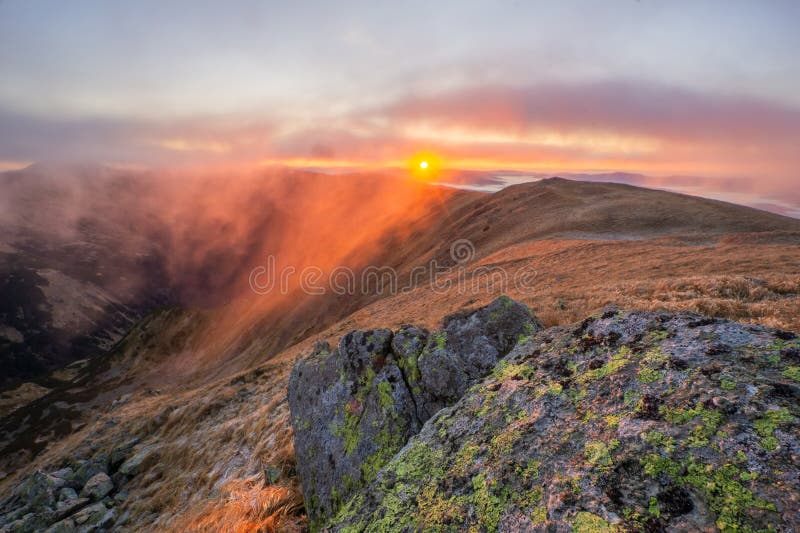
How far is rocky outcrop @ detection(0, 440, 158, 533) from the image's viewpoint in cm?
1291

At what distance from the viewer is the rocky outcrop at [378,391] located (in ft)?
23.8

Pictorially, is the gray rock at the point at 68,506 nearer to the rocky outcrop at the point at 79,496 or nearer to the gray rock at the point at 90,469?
the rocky outcrop at the point at 79,496

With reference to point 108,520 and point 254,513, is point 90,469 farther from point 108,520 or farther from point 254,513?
point 254,513

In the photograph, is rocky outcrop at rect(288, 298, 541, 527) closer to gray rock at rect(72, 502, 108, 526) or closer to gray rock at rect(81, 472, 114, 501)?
gray rock at rect(72, 502, 108, 526)

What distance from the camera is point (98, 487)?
1517cm

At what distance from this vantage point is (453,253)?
65.4 metres

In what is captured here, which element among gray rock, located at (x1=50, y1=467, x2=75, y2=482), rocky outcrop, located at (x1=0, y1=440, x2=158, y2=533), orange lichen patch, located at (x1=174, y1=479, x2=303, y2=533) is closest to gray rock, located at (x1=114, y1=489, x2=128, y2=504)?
rocky outcrop, located at (x1=0, y1=440, x2=158, y2=533)

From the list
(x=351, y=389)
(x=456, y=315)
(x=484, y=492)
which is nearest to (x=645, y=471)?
(x=484, y=492)

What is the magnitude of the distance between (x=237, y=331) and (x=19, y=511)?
78458 mm

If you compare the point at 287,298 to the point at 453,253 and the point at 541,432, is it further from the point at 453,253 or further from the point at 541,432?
the point at 541,432

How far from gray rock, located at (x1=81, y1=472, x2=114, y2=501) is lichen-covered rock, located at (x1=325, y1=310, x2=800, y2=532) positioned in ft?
54.0

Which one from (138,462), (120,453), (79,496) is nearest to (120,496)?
(138,462)

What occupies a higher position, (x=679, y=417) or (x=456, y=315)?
(x=679, y=417)

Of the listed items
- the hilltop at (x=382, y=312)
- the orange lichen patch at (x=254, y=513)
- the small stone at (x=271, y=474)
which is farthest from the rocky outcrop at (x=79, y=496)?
the orange lichen patch at (x=254, y=513)
